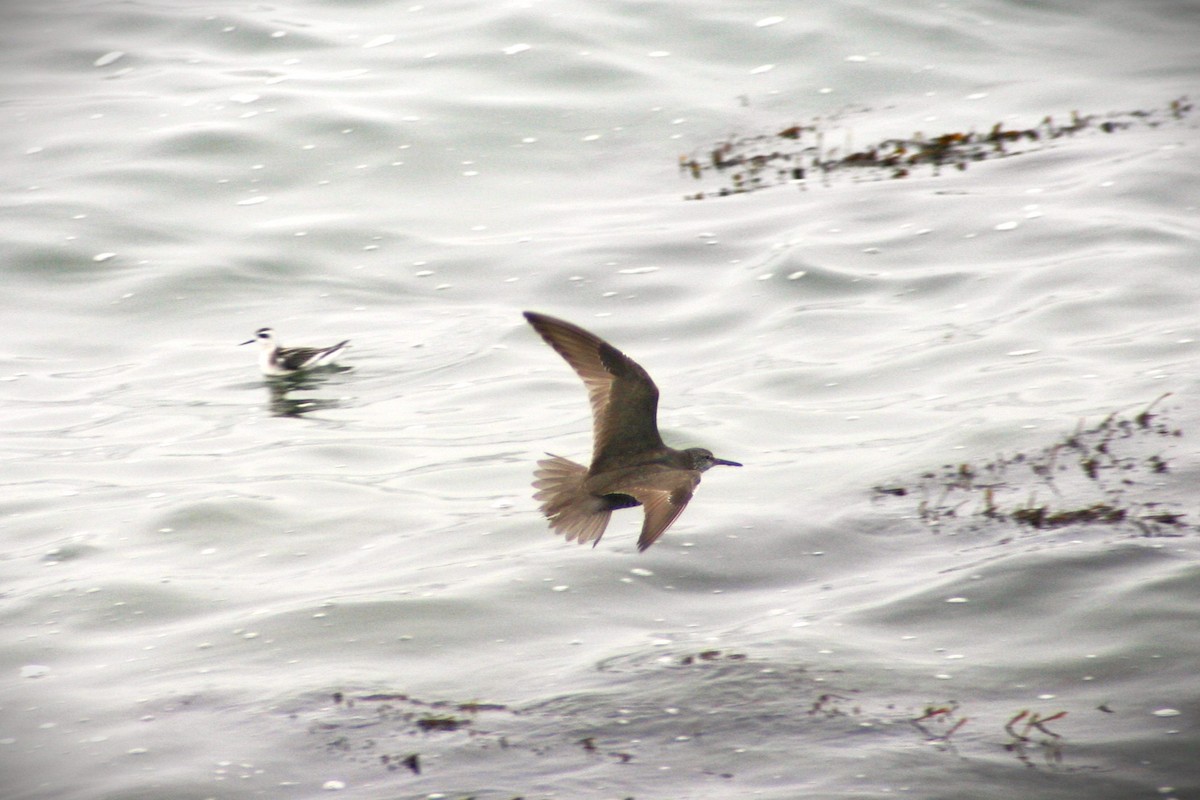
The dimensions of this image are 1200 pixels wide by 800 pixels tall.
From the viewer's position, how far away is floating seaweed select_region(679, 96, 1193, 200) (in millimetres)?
17719

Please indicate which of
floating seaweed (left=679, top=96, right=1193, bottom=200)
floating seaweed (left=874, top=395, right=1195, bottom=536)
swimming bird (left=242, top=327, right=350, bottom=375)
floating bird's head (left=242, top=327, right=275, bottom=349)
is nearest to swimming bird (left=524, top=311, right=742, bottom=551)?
floating seaweed (left=874, top=395, right=1195, bottom=536)

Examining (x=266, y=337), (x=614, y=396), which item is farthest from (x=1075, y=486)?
(x=266, y=337)

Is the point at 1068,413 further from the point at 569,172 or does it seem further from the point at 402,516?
the point at 569,172

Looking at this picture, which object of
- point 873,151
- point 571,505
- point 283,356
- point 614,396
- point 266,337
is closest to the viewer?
point 571,505

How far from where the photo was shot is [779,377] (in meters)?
13.2

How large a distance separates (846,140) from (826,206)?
7.53ft

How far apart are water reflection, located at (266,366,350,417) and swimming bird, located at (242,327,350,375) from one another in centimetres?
8

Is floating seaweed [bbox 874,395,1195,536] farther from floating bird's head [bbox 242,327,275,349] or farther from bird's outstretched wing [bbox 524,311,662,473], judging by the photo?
floating bird's head [bbox 242,327,275,349]

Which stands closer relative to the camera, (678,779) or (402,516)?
(678,779)

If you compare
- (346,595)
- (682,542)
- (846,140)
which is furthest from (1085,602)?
(846,140)

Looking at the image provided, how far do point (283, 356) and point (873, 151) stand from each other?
809 cm

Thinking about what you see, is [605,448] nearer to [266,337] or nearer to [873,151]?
[266,337]

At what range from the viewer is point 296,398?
13.2 meters

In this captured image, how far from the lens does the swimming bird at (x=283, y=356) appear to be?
1322 cm
